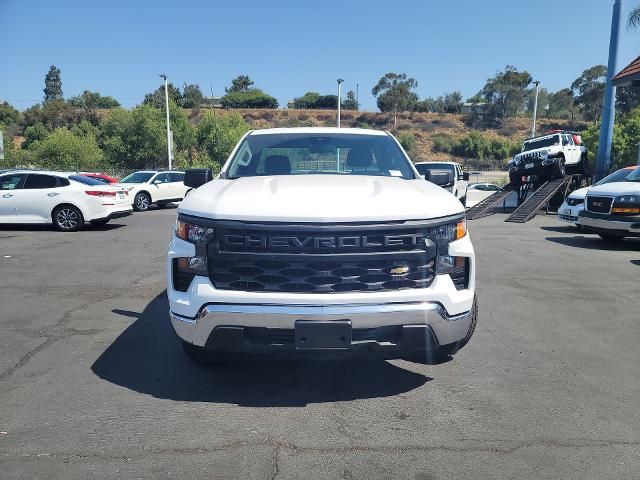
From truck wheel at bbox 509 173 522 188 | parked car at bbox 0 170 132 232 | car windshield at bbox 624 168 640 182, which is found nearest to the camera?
car windshield at bbox 624 168 640 182

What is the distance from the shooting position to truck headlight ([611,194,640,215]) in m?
9.66

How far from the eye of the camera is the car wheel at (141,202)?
1998 centimetres

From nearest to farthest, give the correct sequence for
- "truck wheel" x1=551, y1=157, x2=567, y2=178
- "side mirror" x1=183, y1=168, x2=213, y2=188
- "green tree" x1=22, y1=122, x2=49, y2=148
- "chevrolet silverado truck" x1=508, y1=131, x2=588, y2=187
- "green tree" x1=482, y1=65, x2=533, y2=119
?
"side mirror" x1=183, y1=168, x2=213, y2=188
"truck wheel" x1=551, y1=157, x2=567, y2=178
"chevrolet silverado truck" x1=508, y1=131, x2=588, y2=187
"green tree" x1=22, y1=122, x2=49, y2=148
"green tree" x1=482, y1=65, x2=533, y2=119

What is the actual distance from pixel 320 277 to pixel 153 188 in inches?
736

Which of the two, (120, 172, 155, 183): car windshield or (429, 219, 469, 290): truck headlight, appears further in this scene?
(120, 172, 155, 183): car windshield

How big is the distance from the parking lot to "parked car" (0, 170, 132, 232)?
721 centimetres

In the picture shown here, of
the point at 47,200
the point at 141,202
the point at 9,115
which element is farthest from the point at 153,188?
the point at 9,115

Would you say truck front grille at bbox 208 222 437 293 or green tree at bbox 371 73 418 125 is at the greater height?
green tree at bbox 371 73 418 125

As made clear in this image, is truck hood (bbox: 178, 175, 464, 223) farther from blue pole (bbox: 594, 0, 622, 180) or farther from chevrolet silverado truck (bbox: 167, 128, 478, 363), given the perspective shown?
blue pole (bbox: 594, 0, 622, 180)

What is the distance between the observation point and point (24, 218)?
41.9ft

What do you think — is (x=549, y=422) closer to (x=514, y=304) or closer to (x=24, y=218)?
(x=514, y=304)

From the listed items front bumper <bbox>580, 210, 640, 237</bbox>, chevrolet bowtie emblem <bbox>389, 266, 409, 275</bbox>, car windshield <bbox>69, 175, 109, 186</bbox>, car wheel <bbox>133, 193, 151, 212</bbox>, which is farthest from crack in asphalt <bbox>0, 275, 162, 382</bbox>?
car wheel <bbox>133, 193, 151, 212</bbox>

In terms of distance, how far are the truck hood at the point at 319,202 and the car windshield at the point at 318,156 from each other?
2.80 feet

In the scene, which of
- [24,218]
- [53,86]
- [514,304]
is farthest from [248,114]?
[514,304]
